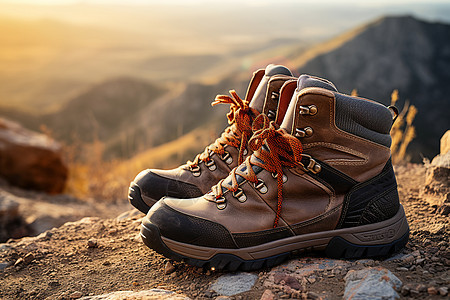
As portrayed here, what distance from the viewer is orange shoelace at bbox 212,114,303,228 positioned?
74.7 inches

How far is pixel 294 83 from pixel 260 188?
57cm

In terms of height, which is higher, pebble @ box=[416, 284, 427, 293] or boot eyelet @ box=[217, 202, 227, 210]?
boot eyelet @ box=[217, 202, 227, 210]

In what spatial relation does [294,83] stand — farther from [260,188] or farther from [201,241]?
[201,241]

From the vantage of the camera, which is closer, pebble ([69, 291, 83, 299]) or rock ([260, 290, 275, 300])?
rock ([260, 290, 275, 300])

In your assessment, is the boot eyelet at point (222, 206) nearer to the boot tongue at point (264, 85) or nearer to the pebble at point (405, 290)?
the boot tongue at point (264, 85)

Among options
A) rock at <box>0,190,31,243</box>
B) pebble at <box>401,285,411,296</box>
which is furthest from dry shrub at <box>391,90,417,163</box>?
rock at <box>0,190,31,243</box>

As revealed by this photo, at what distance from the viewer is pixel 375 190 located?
200 cm

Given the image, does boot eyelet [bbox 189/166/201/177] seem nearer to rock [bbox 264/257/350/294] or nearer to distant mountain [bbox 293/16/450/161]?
rock [bbox 264/257/350/294]

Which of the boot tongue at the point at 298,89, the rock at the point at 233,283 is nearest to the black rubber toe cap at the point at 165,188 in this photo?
the rock at the point at 233,283

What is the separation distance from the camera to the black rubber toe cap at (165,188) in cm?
249

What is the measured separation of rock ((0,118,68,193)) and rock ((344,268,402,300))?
18.8 ft

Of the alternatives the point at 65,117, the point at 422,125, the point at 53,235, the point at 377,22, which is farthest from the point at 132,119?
the point at 53,235

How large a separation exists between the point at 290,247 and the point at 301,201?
0.78 feet

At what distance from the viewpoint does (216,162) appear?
2508mm
